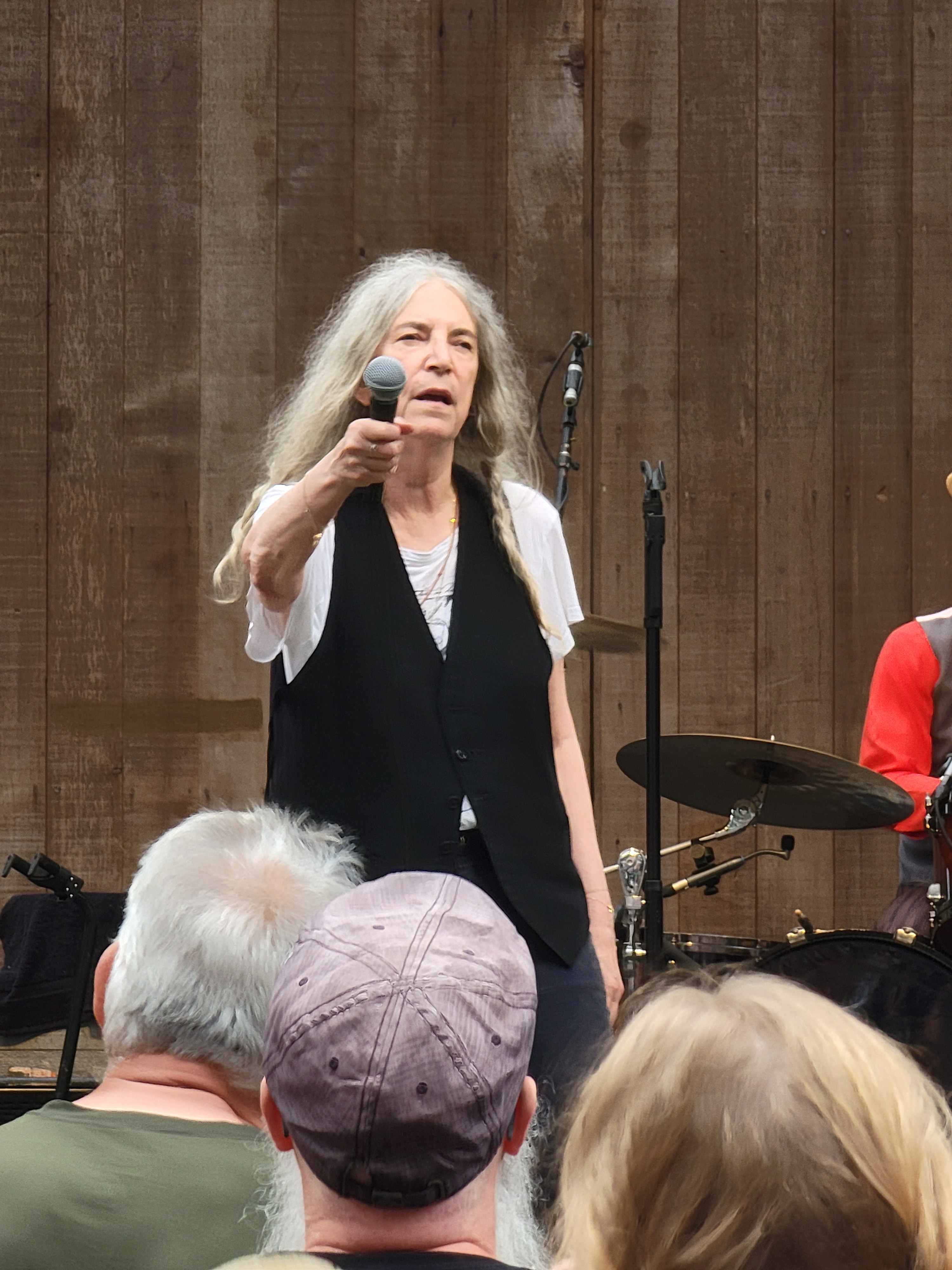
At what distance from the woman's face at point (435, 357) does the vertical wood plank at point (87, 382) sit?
2200 millimetres

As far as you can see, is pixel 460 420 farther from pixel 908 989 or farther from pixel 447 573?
pixel 908 989

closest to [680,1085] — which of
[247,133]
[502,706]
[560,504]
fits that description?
[502,706]

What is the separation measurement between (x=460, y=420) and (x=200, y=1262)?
1.36 metres

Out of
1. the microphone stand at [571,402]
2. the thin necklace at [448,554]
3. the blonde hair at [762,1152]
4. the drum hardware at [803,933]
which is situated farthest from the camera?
the microphone stand at [571,402]

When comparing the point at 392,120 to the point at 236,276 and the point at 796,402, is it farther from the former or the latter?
the point at 796,402

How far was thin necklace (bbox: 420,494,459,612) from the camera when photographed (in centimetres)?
230

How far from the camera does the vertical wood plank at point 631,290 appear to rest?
14.8 feet

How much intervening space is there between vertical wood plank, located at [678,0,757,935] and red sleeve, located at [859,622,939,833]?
2.11ft

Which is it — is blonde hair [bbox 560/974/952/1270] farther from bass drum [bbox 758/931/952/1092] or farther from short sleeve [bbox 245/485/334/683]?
bass drum [bbox 758/931/952/1092]

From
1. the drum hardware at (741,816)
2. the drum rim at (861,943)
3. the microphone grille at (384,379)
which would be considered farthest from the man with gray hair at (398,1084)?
the drum hardware at (741,816)

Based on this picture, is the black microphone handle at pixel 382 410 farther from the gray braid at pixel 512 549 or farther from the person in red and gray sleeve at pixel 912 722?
the person in red and gray sleeve at pixel 912 722

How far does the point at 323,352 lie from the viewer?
251 cm

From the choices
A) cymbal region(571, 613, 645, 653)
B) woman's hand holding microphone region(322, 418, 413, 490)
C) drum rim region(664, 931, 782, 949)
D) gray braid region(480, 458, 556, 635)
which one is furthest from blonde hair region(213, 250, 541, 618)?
drum rim region(664, 931, 782, 949)

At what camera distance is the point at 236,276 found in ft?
14.6
